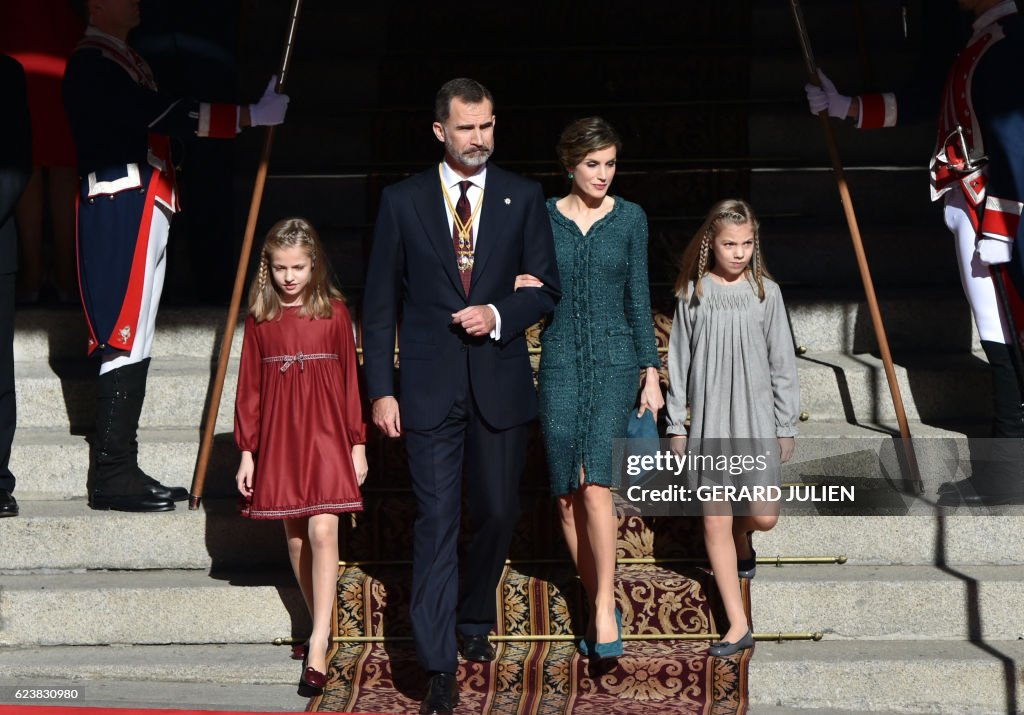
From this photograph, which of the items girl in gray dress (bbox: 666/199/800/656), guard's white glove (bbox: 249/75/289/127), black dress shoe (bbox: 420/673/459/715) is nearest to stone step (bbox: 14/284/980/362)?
guard's white glove (bbox: 249/75/289/127)

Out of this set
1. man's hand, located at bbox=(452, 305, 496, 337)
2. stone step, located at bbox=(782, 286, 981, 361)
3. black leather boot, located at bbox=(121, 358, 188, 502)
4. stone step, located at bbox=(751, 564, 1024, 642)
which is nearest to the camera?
man's hand, located at bbox=(452, 305, 496, 337)

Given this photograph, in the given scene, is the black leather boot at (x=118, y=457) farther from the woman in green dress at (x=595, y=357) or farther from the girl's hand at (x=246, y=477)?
the woman in green dress at (x=595, y=357)

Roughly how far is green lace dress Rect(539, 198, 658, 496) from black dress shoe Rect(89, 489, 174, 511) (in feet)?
5.10

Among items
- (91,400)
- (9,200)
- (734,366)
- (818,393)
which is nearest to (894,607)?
(734,366)

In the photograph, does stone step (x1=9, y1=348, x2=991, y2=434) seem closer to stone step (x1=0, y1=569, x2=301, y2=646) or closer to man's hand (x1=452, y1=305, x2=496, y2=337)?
stone step (x1=0, y1=569, x2=301, y2=646)

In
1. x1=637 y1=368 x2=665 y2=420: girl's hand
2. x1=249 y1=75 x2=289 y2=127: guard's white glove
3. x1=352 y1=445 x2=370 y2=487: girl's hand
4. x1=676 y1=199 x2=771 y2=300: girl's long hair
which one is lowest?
x1=352 y1=445 x2=370 y2=487: girl's hand

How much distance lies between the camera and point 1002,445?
5625mm

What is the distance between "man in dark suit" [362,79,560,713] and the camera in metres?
4.71

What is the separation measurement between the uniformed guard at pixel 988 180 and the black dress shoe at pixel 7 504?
315 cm

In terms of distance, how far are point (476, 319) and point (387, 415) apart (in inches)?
15.7

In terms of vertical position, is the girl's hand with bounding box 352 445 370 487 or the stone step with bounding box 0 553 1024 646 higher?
the girl's hand with bounding box 352 445 370 487

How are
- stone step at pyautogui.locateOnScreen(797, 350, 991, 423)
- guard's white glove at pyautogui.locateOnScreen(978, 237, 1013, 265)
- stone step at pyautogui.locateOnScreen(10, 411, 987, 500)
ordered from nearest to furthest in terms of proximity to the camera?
guard's white glove at pyautogui.locateOnScreen(978, 237, 1013, 265)
stone step at pyautogui.locateOnScreen(10, 411, 987, 500)
stone step at pyautogui.locateOnScreen(797, 350, 991, 423)

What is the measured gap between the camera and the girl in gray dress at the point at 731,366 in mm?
4980

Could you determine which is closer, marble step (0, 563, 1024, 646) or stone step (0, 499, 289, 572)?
marble step (0, 563, 1024, 646)
